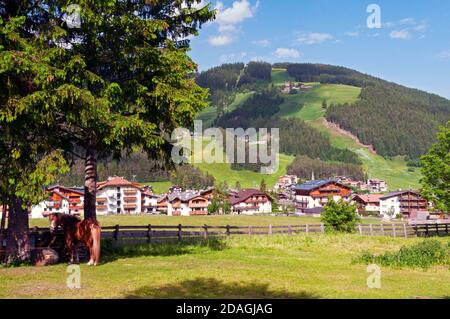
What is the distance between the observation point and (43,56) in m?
16.3

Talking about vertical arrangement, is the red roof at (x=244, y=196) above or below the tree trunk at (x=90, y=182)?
below

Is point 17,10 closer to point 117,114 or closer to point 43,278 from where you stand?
point 117,114

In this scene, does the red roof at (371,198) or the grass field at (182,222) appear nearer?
the grass field at (182,222)

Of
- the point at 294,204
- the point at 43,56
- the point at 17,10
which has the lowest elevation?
the point at 294,204

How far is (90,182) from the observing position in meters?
20.5

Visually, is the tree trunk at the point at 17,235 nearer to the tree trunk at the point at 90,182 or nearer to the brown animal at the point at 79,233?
the brown animal at the point at 79,233

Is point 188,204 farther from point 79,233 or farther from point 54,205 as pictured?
point 79,233

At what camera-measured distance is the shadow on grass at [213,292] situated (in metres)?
12.7

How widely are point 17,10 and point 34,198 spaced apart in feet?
26.2

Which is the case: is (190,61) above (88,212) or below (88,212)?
above

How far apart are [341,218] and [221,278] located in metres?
24.5

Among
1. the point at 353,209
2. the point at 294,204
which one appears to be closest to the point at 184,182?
the point at 294,204

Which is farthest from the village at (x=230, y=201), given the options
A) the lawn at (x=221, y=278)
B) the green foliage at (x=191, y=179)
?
the lawn at (x=221, y=278)

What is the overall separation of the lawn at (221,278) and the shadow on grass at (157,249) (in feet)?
0.31
